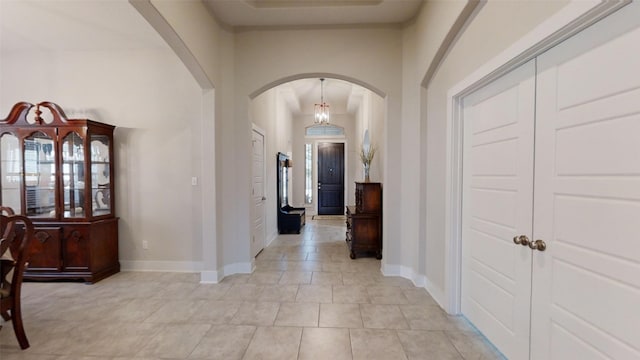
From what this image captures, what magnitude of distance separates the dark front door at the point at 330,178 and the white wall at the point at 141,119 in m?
5.69

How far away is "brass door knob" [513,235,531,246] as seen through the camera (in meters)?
1.84

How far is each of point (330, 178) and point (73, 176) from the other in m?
6.75

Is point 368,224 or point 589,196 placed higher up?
point 589,196

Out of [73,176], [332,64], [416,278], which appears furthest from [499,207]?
[73,176]

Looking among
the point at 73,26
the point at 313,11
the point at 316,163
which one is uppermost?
the point at 313,11

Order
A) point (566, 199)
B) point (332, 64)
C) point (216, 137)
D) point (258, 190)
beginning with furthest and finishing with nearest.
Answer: point (258, 190)
point (332, 64)
point (216, 137)
point (566, 199)

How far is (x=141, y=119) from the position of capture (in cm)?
405

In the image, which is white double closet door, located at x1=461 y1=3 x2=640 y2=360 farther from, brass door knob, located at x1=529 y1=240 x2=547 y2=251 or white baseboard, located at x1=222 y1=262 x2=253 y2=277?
white baseboard, located at x1=222 y1=262 x2=253 y2=277

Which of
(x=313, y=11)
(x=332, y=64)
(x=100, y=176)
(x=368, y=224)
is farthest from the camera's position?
(x=368, y=224)

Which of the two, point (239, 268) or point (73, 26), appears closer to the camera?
point (73, 26)

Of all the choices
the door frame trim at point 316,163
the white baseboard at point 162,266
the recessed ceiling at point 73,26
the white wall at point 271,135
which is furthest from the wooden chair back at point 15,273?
the door frame trim at point 316,163

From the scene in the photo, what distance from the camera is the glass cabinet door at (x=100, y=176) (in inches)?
150

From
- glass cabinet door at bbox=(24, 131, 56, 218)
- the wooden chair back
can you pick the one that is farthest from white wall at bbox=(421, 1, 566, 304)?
glass cabinet door at bbox=(24, 131, 56, 218)

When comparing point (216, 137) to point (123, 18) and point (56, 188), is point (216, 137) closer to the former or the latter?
point (123, 18)
